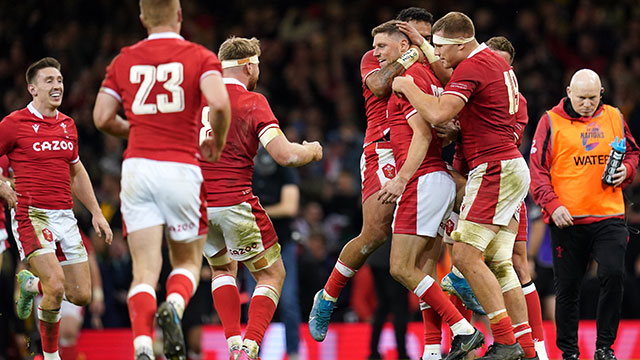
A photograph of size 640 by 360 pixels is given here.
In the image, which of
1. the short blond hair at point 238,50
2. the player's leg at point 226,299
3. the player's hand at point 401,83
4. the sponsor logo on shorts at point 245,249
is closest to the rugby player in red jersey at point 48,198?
the player's leg at point 226,299

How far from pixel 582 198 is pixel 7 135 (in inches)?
227

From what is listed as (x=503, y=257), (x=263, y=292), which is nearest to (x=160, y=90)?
(x=263, y=292)

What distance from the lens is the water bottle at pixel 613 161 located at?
8.77 metres

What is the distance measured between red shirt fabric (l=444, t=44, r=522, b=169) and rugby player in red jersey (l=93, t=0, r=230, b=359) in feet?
7.33

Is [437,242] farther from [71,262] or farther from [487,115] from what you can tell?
[71,262]

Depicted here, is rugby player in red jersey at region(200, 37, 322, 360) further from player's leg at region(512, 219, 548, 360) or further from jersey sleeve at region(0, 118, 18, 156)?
player's leg at region(512, 219, 548, 360)

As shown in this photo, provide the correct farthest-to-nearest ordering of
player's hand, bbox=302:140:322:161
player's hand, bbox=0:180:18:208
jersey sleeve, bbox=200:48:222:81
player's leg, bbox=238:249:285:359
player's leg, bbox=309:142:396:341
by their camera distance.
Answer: player's hand, bbox=0:180:18:208
player's leg, bbox=309:142:396:341
player's leg, bbox=238:249:285:359
player's hand, bbox=302:140:322:161
jersey sleeve, bbox=200:48:222:81

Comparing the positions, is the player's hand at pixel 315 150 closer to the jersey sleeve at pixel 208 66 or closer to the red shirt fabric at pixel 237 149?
the red shirt fabric at pixel 237 149

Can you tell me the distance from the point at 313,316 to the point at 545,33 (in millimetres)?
11166

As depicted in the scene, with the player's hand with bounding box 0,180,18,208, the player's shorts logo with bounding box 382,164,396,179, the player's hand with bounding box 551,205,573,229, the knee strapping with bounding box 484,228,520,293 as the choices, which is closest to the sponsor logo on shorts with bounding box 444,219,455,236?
the knee strapping with bounding box 484,228,520,293

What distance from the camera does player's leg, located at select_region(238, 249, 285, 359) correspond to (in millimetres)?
7661

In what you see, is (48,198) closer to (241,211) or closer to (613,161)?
(241,211)

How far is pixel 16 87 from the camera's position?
17.3m

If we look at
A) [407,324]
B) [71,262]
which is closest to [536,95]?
[407,324]
